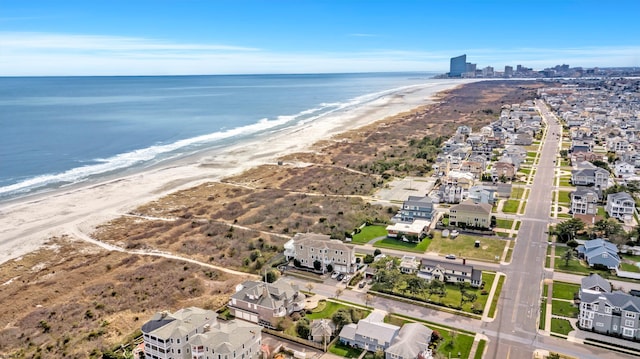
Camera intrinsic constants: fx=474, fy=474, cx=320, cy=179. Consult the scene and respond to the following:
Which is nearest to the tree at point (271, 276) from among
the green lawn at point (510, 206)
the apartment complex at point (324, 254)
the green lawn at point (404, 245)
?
the apartment complex at point (324, 254)

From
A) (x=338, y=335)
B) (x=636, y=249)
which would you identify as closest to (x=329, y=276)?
(x=338, y=335)

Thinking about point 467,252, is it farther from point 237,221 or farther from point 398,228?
point 237,221

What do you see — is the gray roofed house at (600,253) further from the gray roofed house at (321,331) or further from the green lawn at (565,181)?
the green lawn at (565,181)

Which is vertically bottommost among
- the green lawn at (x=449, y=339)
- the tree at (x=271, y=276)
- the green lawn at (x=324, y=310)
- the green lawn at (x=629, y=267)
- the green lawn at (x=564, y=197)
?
the green lawn at (x=324, y=310)

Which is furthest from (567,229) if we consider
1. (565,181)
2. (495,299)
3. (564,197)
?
(565,181)

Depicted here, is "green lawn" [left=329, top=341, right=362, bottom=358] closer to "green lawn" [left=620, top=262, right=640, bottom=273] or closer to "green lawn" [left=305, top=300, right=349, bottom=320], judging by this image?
"green lawn" [left=305, top=300, right=349, bottom=320]

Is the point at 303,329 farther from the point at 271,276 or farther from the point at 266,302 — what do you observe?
the point at 271,276
